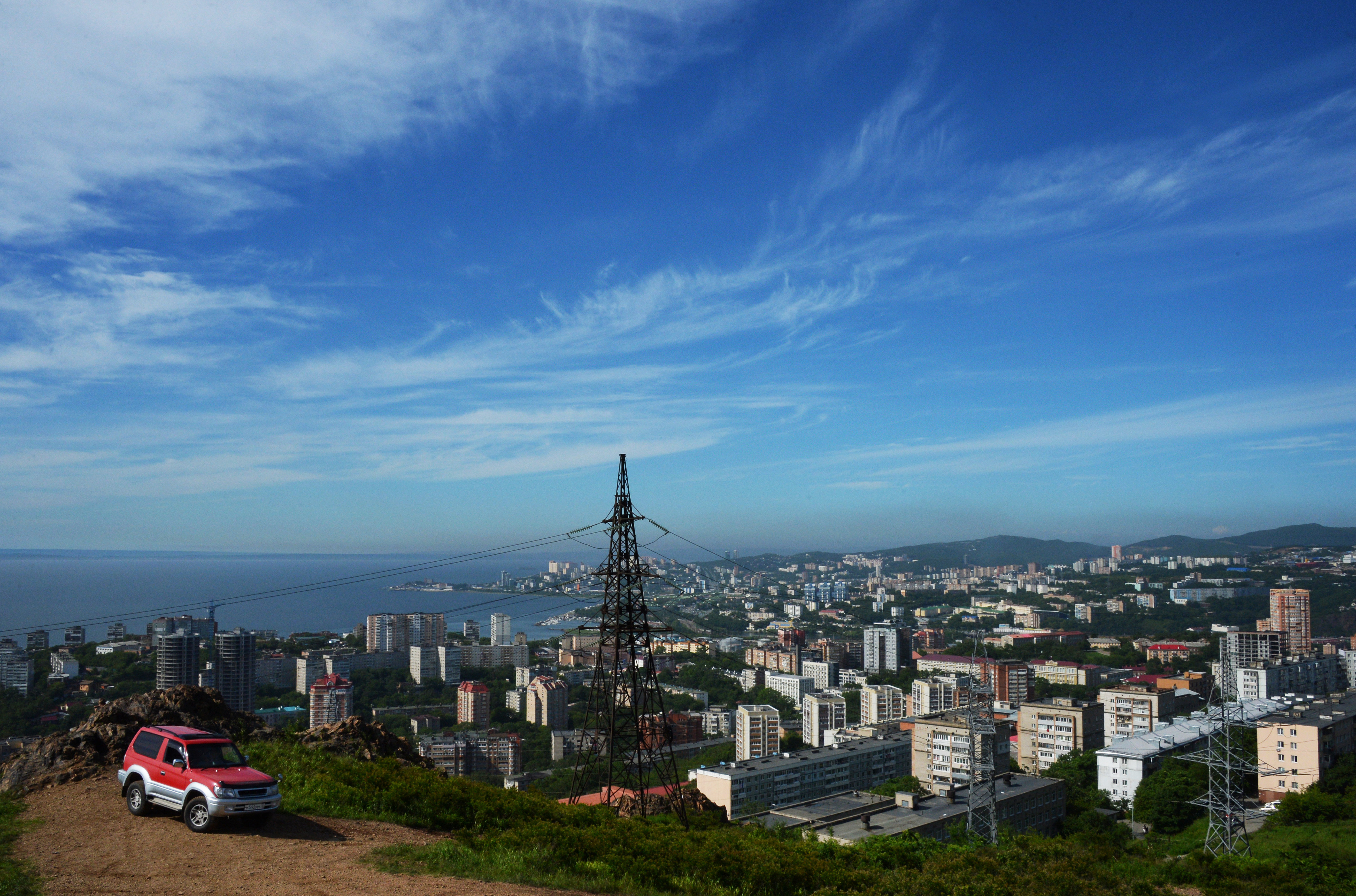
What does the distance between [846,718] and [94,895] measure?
26614 mm

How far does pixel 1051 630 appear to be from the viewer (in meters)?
47.7

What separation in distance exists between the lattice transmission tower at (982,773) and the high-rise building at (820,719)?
1161 centimetres

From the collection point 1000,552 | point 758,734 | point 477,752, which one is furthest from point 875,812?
point 1000,552

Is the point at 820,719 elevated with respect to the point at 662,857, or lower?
lower

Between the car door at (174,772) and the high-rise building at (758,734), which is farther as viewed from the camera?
the high-rise building at (758,734)

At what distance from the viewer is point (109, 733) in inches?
157

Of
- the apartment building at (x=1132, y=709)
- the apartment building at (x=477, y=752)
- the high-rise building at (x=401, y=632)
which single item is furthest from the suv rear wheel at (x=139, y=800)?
the high-rise building at (x=401, y=632)

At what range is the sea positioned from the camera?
118ft

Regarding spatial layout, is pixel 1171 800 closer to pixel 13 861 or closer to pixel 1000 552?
pixel 13 861

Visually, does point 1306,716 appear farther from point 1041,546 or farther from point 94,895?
point 1041,546

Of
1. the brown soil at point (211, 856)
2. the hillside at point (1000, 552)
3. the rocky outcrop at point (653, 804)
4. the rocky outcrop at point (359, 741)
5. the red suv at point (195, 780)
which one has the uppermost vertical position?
the red suv at point (195, 780)

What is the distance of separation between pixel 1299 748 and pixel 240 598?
21593 millimetres

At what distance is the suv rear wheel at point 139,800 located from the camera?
3.18m

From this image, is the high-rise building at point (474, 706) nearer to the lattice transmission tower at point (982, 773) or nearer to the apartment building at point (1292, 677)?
the lattice transmission tower at point (982, 773)
